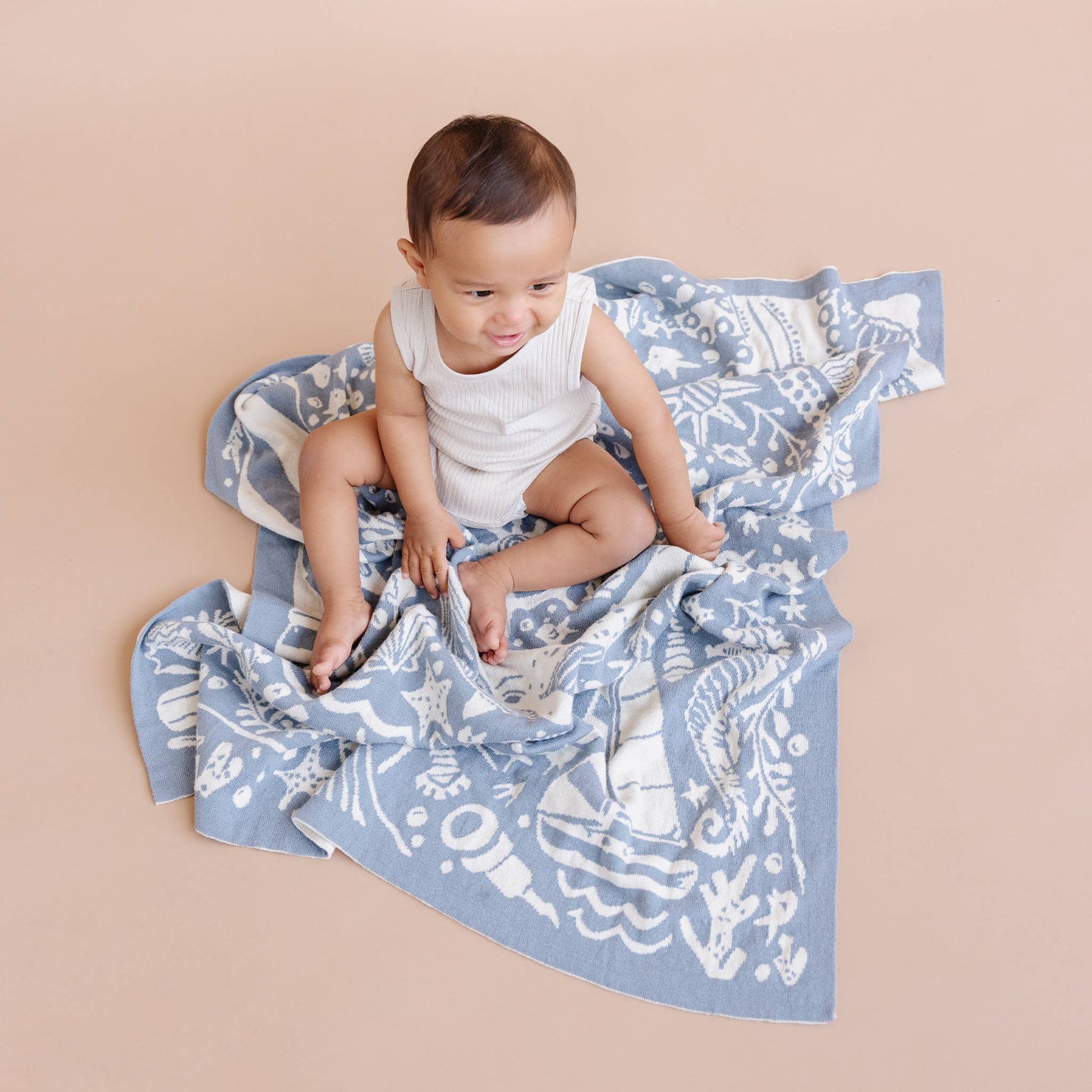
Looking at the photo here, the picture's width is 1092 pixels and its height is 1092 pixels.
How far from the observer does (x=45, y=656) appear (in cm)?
129

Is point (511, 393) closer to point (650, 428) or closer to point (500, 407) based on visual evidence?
point (500, 407)

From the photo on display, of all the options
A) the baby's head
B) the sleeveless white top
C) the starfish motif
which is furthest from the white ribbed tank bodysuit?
the starfish motif

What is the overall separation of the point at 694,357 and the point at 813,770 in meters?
0.65

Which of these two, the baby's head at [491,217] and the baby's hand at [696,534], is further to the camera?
the baby's hand at [696,534]

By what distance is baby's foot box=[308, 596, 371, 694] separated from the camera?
3.95 ft

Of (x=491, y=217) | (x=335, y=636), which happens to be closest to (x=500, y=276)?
(x=491, y=217)

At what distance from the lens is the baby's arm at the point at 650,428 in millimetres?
1179

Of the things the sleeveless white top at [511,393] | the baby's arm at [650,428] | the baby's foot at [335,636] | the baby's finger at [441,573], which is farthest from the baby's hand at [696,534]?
the baby's foot at [335,636]

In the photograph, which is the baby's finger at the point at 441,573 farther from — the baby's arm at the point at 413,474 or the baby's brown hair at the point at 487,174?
the baby's brown hair at the point at 487,174

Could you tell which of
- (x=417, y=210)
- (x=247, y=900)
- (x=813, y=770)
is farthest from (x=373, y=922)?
(x=417, y=210)

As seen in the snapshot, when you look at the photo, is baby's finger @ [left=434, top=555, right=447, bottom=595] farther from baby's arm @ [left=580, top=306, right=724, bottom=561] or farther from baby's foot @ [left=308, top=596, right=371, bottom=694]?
baby's arm @ [left=580, top=306, right=724, bottom=561]

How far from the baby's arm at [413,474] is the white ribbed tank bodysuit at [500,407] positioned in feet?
0.07

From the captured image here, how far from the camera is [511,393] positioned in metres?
1.21

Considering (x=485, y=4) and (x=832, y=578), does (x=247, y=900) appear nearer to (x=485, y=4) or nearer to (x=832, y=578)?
(x=832, y=578)
